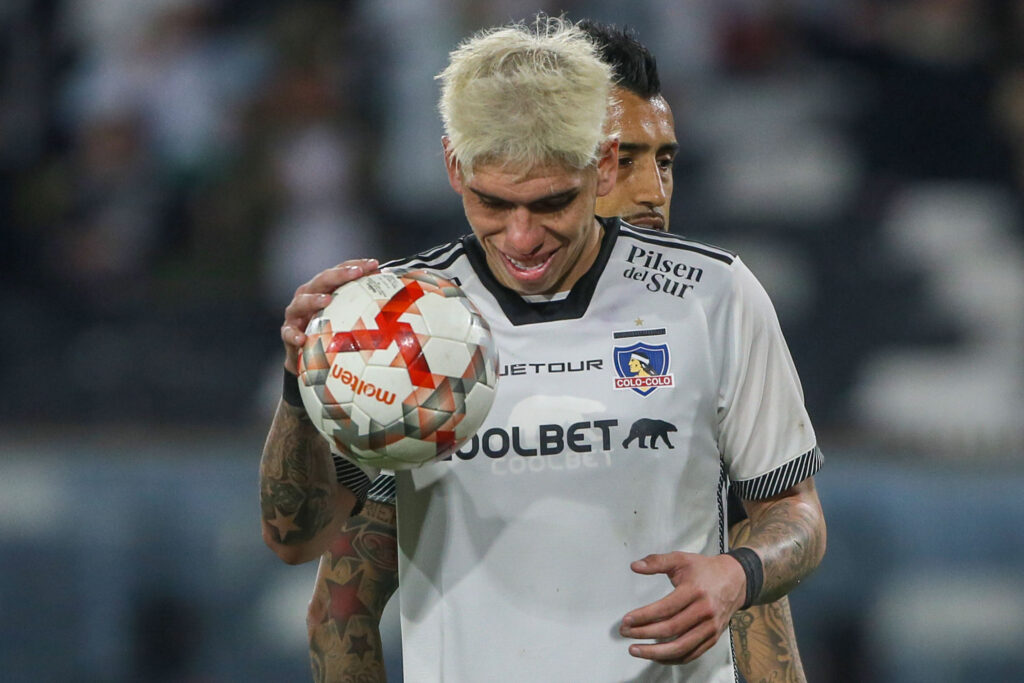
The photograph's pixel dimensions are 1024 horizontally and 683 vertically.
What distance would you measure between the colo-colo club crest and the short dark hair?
110 cm

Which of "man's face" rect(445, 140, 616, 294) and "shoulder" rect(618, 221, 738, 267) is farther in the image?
"shoulder" rect(618, 221, 738, 267)

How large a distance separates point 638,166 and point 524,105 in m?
1.07

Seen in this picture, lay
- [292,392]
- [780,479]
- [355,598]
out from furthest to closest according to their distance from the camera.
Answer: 1. [355,598]
2. [780,479]
3. [292,392]

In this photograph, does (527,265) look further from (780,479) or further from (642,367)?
(780,479)

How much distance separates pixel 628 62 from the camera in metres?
3.53

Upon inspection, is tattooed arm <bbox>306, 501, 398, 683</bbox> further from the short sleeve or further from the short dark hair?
the short dark hair

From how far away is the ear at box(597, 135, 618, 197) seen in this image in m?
2.61

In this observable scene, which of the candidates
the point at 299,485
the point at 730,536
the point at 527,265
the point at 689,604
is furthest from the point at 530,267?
the point at 730,536

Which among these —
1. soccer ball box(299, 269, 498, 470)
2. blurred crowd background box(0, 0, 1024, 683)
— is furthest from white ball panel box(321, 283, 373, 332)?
blurred crowd background box(0, 0, 1024, 683)

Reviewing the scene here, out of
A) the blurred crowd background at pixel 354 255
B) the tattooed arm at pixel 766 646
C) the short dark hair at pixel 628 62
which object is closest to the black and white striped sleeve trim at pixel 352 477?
the tattooed arm at pixel 766 646

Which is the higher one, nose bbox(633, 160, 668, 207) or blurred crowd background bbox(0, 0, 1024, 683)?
nose bbox(633, 160, 668, 207)

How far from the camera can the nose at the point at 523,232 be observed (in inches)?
97.8

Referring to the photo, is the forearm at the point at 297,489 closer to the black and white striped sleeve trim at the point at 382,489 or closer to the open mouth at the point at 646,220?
the black and white striped sleeve trim at the point at 382,489

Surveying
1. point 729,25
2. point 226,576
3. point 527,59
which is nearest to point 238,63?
point 729,25
